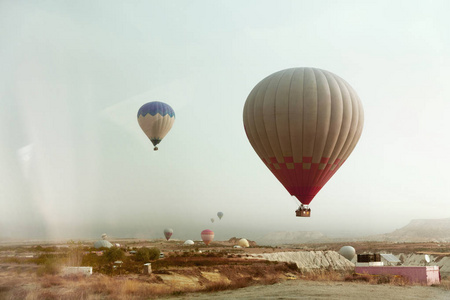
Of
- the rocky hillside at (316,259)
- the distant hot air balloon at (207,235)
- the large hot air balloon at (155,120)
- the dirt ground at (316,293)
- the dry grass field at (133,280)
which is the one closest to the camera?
the dirt ground at (316,293)

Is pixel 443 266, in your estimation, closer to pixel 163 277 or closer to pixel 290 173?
pixel 290 173

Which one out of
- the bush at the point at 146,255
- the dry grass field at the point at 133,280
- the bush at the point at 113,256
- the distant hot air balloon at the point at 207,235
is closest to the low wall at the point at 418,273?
the dry grass field at the point at 133,280

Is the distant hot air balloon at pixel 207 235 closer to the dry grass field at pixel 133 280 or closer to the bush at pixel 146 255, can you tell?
the bush at pixel 146 255

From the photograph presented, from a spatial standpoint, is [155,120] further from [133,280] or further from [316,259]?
[316,259]

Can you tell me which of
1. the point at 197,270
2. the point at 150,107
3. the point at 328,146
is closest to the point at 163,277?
the point at 197,270

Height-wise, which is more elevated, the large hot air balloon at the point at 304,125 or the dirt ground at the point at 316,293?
the large hot air balloon at the point at 304,125

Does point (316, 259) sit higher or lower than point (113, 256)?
lower

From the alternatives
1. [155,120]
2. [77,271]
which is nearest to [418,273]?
[77,271]
